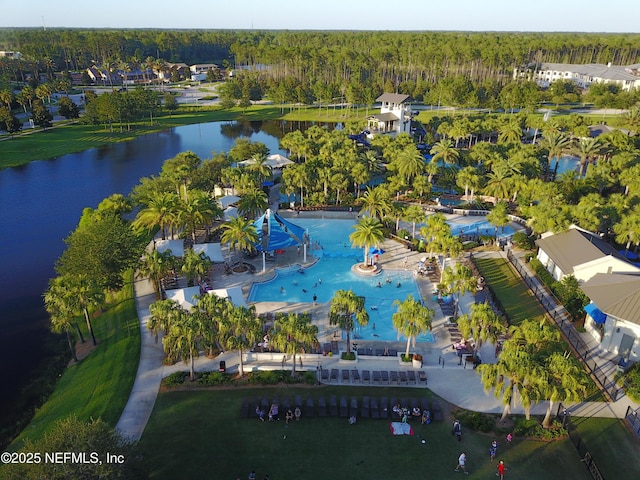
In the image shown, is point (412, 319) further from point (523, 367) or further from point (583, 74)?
point (583, 74)

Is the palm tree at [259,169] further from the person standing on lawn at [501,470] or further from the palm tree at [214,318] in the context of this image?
the person standing on lawn at [501,470]

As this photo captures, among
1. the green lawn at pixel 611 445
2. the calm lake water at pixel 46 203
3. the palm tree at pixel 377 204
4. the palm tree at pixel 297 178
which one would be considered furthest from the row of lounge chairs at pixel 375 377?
the palm tree at pixel 297 178

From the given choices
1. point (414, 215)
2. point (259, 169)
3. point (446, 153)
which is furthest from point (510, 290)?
point (259, 169)

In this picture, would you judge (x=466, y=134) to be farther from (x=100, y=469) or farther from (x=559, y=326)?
(x=100, y=469)

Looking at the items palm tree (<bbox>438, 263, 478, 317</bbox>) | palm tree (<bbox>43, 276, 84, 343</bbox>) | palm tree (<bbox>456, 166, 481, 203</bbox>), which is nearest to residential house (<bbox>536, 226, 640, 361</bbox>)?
palm tree (<bbox>438, 263, 478, 317</bbox>)

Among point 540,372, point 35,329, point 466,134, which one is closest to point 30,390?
point 35,329

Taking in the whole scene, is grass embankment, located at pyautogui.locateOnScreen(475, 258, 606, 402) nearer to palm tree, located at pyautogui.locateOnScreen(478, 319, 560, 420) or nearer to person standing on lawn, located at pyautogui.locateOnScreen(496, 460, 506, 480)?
palm tree, located at pyautogui.locateOnScreen(478, 319, 560, 420)

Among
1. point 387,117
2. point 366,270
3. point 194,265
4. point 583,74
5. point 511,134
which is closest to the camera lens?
point 194,265
